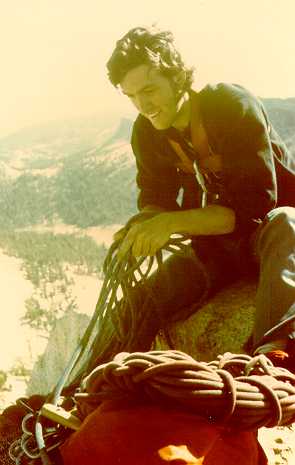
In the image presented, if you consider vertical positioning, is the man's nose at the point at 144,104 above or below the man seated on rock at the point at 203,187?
above

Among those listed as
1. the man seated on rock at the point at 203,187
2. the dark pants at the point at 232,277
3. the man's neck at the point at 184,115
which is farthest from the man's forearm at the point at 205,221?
the man's neck at the point at 184,115

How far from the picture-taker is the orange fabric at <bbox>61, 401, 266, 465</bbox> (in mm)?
1062

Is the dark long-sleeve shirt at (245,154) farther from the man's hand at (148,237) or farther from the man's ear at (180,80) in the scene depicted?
the man's hand at (148,237)

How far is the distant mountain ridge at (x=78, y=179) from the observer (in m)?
21.5

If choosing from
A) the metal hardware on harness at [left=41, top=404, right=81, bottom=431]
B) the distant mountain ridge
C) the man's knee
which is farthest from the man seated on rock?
the distant mountain ridge

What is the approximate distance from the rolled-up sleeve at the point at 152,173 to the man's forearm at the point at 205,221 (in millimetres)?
543

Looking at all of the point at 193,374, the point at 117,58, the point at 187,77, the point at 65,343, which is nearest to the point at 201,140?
the point at 187,77

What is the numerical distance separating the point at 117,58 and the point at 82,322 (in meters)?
3.89

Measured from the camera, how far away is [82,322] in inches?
226

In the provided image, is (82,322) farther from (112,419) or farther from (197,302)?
(112,419)

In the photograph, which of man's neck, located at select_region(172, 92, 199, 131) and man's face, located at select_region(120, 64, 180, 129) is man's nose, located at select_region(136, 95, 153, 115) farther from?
man's neck, located at select_region(172, 92, 199, 131)

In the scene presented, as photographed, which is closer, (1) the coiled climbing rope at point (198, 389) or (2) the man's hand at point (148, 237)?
(1) the coiled climbing rope at point (198, 389)

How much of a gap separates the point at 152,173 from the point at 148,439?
1.73 metres

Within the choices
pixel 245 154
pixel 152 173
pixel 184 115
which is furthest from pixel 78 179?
pixel 245 154
